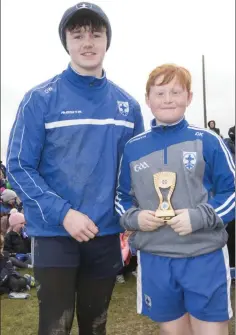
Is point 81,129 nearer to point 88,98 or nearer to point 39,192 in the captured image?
point 88,98

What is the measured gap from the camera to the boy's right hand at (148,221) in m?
1.96

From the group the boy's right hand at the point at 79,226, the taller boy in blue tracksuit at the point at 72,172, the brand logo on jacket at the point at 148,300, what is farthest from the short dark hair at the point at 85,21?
the brand logo on jacket at the point at 148,300

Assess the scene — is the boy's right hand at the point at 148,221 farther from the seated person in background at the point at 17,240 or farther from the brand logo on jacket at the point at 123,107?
the seated person in background at the point at 17,240

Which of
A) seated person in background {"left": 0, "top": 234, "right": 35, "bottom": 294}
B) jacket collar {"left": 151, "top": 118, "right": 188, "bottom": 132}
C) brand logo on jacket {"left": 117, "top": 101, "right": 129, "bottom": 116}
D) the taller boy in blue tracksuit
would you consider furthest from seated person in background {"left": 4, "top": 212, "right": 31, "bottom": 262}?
jacket collar {"left": 151, "top": 118, "right": 188, "bottom": 132}

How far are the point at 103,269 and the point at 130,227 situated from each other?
26 cm

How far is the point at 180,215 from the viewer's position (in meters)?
1.93

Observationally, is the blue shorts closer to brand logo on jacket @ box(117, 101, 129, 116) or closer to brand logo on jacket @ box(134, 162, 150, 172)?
brand logo on jacket @ box(134, 162, 150, 172)

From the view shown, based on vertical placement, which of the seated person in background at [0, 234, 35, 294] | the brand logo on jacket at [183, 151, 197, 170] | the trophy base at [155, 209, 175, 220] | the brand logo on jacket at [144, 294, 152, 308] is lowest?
the seated person in background at [0, 234, 35, 294]

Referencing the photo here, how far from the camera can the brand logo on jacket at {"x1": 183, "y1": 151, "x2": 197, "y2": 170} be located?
1.99 m

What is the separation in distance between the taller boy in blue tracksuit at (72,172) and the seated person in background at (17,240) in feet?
15.6

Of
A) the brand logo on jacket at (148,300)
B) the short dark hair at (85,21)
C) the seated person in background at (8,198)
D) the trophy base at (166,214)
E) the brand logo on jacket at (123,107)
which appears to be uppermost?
the short dark hair at (85,21)

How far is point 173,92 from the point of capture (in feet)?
6.76

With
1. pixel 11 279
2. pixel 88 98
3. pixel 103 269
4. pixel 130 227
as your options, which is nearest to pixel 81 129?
pixel 88 98

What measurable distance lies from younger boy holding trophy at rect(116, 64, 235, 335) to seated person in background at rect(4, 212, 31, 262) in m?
4.91
